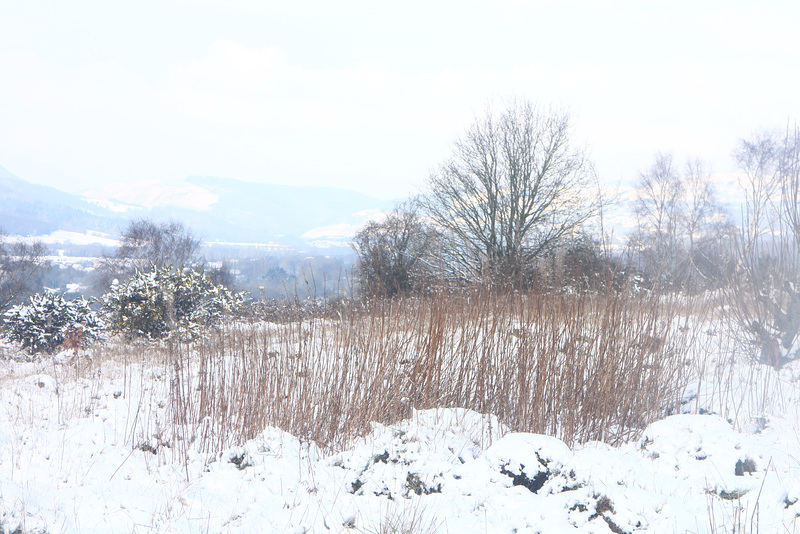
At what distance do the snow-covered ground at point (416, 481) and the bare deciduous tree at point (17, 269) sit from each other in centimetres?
2218

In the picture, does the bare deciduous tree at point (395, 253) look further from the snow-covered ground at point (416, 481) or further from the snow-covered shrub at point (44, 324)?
the snow-covered shrub at point (44, 324)

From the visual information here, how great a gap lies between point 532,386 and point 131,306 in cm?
1078

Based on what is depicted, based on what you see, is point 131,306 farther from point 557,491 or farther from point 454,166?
point 454,166

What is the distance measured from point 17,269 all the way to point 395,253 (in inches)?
737

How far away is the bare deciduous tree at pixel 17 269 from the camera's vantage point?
77.6ft

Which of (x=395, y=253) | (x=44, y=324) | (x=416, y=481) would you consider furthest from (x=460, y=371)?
(x=395, y=253)

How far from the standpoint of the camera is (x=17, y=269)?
75.6 ft

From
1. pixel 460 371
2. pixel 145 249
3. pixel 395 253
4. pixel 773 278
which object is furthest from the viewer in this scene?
pixel 145 249

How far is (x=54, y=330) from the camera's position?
39.5 ft

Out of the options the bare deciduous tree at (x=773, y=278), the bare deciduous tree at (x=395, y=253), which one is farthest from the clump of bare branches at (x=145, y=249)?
the bare deciduous tree at (x=773, y=278)

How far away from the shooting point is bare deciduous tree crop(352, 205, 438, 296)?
4523 mm

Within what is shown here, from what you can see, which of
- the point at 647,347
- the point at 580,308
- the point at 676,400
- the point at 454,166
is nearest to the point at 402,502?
the point at 580,308

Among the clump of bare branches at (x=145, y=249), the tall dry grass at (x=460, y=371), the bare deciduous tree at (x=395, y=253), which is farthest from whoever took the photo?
the clump of bare branches at (x=145, y=249)

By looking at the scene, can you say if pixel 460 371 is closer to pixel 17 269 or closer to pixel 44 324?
pixel 44 324
